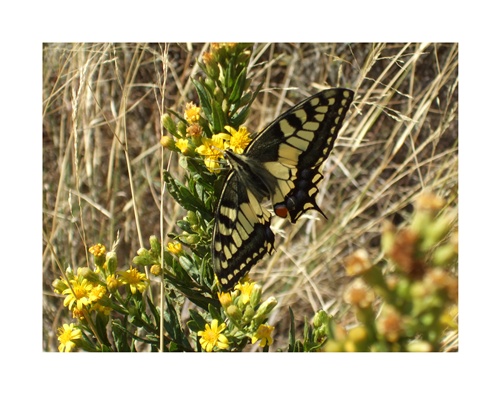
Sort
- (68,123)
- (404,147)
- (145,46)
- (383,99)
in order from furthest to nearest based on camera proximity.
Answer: (404,147) < (383,99) < (68,123) < (145,46)

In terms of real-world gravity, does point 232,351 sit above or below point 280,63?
below

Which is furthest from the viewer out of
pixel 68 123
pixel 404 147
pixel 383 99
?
pixel 404 147

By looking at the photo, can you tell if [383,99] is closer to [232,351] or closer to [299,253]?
[299,253]

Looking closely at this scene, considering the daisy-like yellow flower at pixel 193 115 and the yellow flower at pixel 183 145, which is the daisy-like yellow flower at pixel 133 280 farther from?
the daisy-like yellow flower at pixel 193 115

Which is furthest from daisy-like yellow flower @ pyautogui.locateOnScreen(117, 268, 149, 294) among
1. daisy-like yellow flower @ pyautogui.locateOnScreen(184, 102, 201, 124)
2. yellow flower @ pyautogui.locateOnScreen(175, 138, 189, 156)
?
daisy-like yellow flower @ pyautogui.locateOnScreen(184, 102, 201, 124)

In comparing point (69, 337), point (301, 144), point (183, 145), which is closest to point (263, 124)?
point (301, 144)

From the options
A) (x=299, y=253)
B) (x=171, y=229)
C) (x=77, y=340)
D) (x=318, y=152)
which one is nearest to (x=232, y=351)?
(x=77, y=340)

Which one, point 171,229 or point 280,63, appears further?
point 280,63
